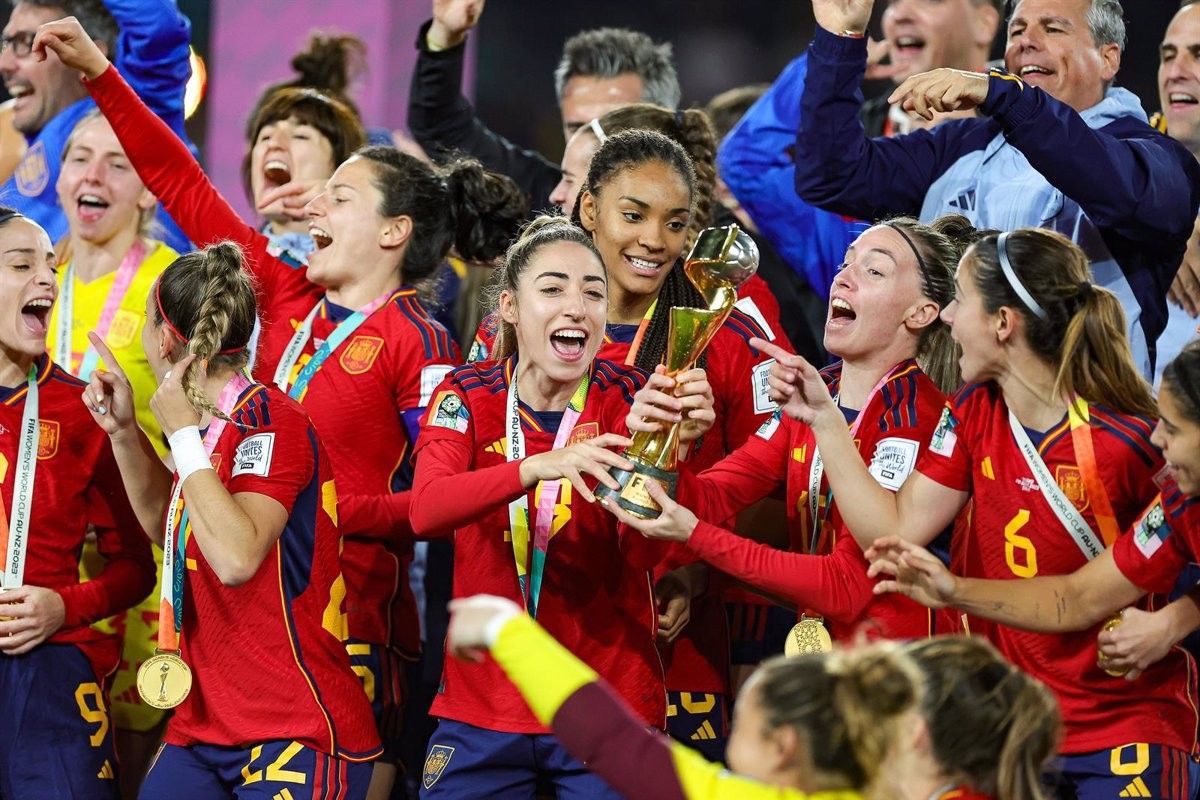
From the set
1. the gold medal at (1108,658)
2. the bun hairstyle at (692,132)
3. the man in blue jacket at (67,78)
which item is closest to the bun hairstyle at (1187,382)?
the gold medal at (1108,658)

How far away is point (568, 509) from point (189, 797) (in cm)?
111

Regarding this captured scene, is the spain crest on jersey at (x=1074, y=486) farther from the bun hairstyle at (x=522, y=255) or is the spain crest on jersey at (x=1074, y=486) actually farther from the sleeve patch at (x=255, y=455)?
the sleeve patch at (x=255, y=455)

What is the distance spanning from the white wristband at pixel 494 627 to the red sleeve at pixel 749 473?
1290 millimetres

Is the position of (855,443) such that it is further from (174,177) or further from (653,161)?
(174,177)

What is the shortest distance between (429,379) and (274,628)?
3.48 feet

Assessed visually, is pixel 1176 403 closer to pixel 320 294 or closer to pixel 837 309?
pixel 837 309

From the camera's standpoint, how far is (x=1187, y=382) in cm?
329

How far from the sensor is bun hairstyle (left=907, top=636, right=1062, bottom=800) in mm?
2756

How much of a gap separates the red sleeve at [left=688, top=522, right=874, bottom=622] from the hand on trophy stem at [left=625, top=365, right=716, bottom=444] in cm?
27

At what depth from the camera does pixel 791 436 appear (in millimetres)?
4070

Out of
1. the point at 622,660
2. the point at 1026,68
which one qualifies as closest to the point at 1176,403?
the point at 622,660

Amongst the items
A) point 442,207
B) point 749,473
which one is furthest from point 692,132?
point 749,473

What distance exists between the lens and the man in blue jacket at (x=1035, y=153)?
4.23m

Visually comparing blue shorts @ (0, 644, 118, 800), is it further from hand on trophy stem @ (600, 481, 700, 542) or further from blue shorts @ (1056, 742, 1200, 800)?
blue shorts @ (1056, 742, 1200, 800)
